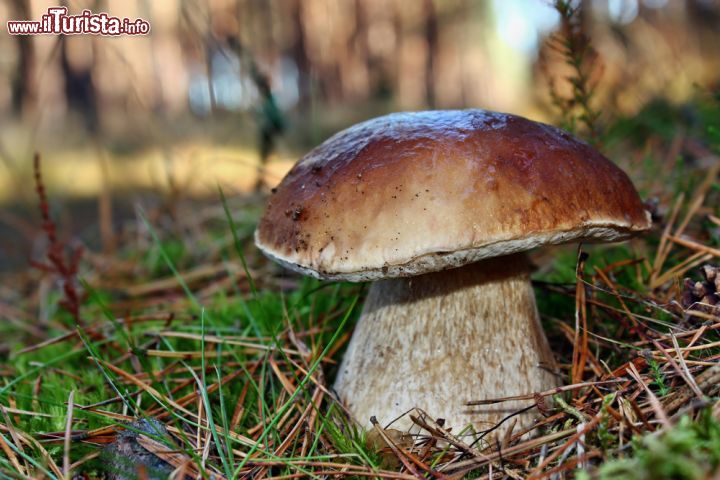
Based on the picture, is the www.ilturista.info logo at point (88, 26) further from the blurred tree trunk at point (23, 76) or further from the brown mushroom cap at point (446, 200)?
the blurred tree trunk at point (23, 76)

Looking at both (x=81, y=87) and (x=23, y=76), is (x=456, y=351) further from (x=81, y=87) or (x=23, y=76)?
(x=81, y=87)

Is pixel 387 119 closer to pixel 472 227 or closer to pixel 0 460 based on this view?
pixel 472 227

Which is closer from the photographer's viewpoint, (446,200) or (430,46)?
(446,200)

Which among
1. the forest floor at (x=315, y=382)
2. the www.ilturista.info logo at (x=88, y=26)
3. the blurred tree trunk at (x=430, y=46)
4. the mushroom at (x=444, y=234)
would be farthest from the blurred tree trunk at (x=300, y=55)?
the mushroom at (x=444, y=234)

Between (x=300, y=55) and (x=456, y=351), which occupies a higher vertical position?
(x=300, y=55)

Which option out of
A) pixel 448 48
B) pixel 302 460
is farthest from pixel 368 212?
pixel 448 48

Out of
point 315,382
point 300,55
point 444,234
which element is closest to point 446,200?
point 444,234

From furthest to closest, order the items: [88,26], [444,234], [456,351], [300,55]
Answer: [300,55], [88,26], [456,351], [444,234]
